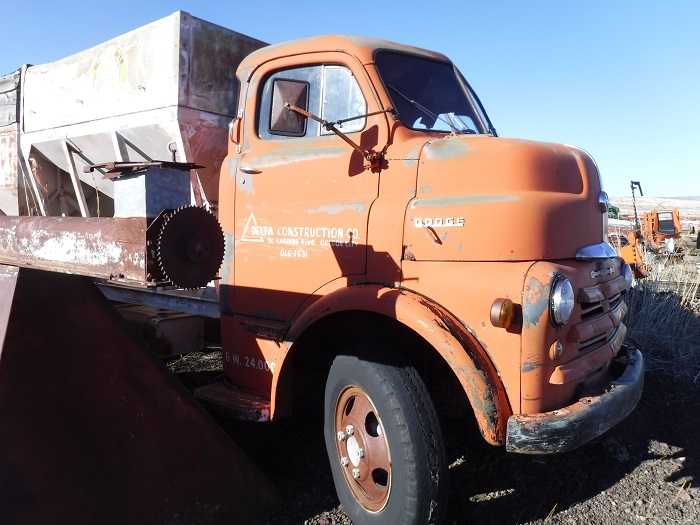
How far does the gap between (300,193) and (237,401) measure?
127 cm

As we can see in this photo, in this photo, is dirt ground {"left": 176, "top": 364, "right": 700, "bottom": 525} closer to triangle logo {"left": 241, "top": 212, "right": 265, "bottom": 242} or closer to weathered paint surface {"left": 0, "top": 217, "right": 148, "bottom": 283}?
triangle logo {"left": 241, "top": 212, "right": 265, "bottom": 242}

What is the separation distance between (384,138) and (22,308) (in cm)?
190

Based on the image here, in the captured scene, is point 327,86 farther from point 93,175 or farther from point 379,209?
point 93,175

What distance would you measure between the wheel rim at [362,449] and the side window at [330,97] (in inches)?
57.0

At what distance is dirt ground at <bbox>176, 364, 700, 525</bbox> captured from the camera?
3.06 meters

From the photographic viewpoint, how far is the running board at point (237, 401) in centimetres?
319

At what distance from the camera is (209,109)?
424 centimetres

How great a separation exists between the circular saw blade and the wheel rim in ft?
3.53

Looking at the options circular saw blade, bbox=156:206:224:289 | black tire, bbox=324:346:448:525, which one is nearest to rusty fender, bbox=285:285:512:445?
black tire, bbox=324:346:448:525

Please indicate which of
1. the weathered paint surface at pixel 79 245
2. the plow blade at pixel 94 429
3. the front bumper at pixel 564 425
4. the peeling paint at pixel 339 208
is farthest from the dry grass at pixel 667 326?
the weathered paint surface at pixel 79 245

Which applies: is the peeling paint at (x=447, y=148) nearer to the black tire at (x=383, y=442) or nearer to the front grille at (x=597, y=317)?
the front grille at (x=597, y=317)

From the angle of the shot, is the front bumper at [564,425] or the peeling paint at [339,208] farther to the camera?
the peeling paint at [339,208]

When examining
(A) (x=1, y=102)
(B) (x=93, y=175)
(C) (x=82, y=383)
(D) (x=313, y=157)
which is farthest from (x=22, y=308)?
(A) (x=1, y=102)

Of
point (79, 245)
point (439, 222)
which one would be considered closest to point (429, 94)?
point (439, 222)
